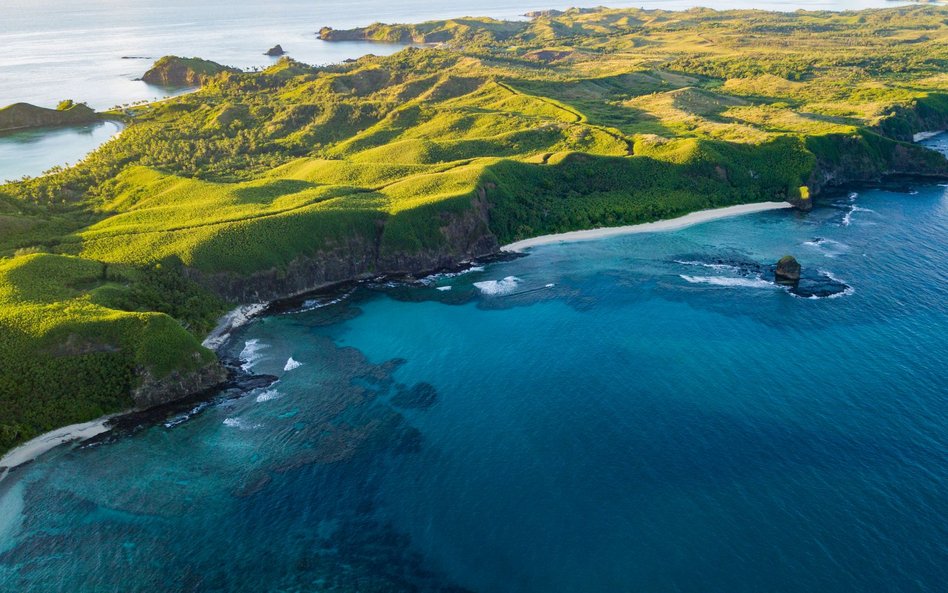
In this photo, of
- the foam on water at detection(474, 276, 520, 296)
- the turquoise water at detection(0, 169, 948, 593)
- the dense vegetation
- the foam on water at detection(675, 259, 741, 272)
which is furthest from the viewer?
the foam on water at detection(675, 259, 741, 272)

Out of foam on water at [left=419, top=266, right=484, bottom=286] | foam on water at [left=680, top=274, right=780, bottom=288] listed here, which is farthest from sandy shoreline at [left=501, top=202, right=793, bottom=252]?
foam on water at [left=680, top=274, right=780, bottom=288]

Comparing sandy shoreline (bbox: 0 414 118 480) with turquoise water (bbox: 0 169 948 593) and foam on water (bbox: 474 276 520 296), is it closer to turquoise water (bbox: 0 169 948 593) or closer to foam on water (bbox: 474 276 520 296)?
turquoise water (bbox: 0 169 948 593)

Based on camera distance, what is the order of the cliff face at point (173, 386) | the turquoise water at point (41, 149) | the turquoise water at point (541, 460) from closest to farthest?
the turquoise water at point (541, 460) → the cliff face at point (173, 386) → the turquoise water at point (41, 149)

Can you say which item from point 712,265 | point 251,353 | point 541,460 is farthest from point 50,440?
point 712,265

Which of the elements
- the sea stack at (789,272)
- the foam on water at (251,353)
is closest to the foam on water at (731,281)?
the sea stack at (789,272)

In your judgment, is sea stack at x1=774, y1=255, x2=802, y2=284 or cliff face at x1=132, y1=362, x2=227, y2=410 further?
sea stack at x1=774, y1=255, x2=802, y2=284

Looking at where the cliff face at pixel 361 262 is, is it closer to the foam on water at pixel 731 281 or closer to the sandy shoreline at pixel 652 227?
the sandy shoreline at pixel 652 227
